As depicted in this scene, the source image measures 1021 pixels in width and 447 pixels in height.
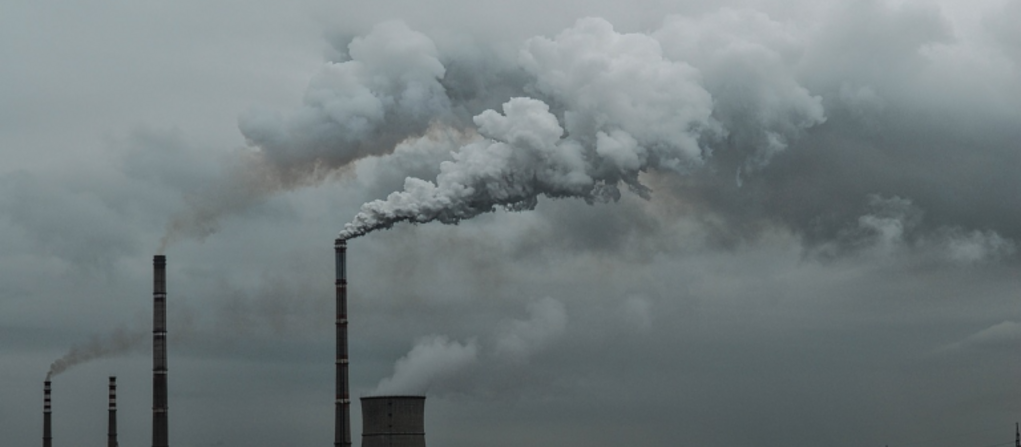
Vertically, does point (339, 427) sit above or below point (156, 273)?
below

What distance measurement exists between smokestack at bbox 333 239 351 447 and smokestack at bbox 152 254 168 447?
9.28 meters

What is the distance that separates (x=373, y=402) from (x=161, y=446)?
1206cm

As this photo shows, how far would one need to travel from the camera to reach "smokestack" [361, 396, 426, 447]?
252 ft

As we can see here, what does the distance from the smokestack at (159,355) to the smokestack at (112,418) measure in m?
14.8

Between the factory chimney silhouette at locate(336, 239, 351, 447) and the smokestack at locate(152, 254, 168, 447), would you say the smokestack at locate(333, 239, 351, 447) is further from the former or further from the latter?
the smokestack at locate(152, 254, 168, 447)

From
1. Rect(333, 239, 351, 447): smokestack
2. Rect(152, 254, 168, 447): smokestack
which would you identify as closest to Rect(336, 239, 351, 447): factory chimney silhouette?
Rect(333, 239, 351, 447): smokestack

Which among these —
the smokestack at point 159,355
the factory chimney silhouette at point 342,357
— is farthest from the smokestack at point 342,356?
the smokestack at point 159,355

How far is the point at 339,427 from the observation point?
2894 inches

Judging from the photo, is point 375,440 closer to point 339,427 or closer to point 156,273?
point 339,427

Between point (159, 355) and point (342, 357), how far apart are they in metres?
10.0

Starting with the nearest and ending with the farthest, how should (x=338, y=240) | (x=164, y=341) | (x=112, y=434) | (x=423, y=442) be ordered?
(x=338, y=240), (x=164, y=341), (x=423, y=442), (x=112, y=434)

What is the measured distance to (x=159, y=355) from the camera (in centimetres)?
7288

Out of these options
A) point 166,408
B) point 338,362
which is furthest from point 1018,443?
point 166,408

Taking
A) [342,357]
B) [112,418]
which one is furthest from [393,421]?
[112,418]
